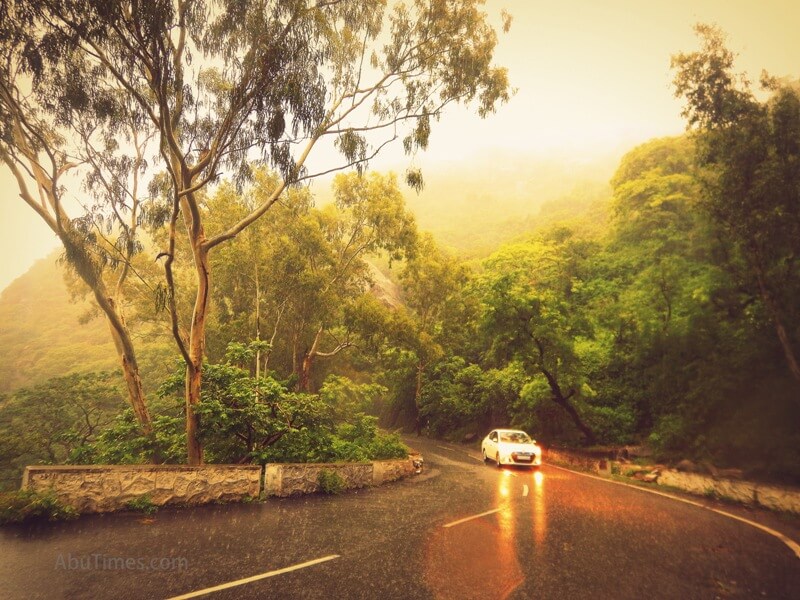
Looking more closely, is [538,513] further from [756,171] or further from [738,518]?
[756,171]

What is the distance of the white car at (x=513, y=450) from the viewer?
1500cm

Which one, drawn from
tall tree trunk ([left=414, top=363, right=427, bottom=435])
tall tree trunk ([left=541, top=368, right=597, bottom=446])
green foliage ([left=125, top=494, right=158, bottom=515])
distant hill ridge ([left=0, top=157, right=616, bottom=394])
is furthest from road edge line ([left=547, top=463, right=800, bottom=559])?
tall tree trunk ([left=414, top=363, right=427, bottom=435])

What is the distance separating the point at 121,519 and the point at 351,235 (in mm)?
15911

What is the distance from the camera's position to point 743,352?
11.4m

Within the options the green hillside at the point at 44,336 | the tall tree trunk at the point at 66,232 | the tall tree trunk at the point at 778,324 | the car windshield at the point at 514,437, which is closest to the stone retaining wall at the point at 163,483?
the tall tree trunk at the point at 66,232

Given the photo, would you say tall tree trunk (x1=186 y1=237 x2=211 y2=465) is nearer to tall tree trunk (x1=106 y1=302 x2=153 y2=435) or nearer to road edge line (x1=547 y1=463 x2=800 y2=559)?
Answer: tall tree trunk (x1=106 y1=302 x2=153 y2=435)

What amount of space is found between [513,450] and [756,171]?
465 inches

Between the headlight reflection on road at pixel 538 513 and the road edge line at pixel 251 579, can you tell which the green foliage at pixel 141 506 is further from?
the headlight reflection on road at pixel 538 513

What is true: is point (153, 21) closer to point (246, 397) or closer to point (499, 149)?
point (246, 397)

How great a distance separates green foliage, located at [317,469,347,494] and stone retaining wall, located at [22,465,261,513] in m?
1.66

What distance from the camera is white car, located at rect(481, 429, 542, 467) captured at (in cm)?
1500

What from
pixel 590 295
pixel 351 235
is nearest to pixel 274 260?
pixel 351 235

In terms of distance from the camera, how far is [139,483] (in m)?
7.22

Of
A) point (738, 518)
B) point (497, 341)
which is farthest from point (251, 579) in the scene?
point (497, 341)
